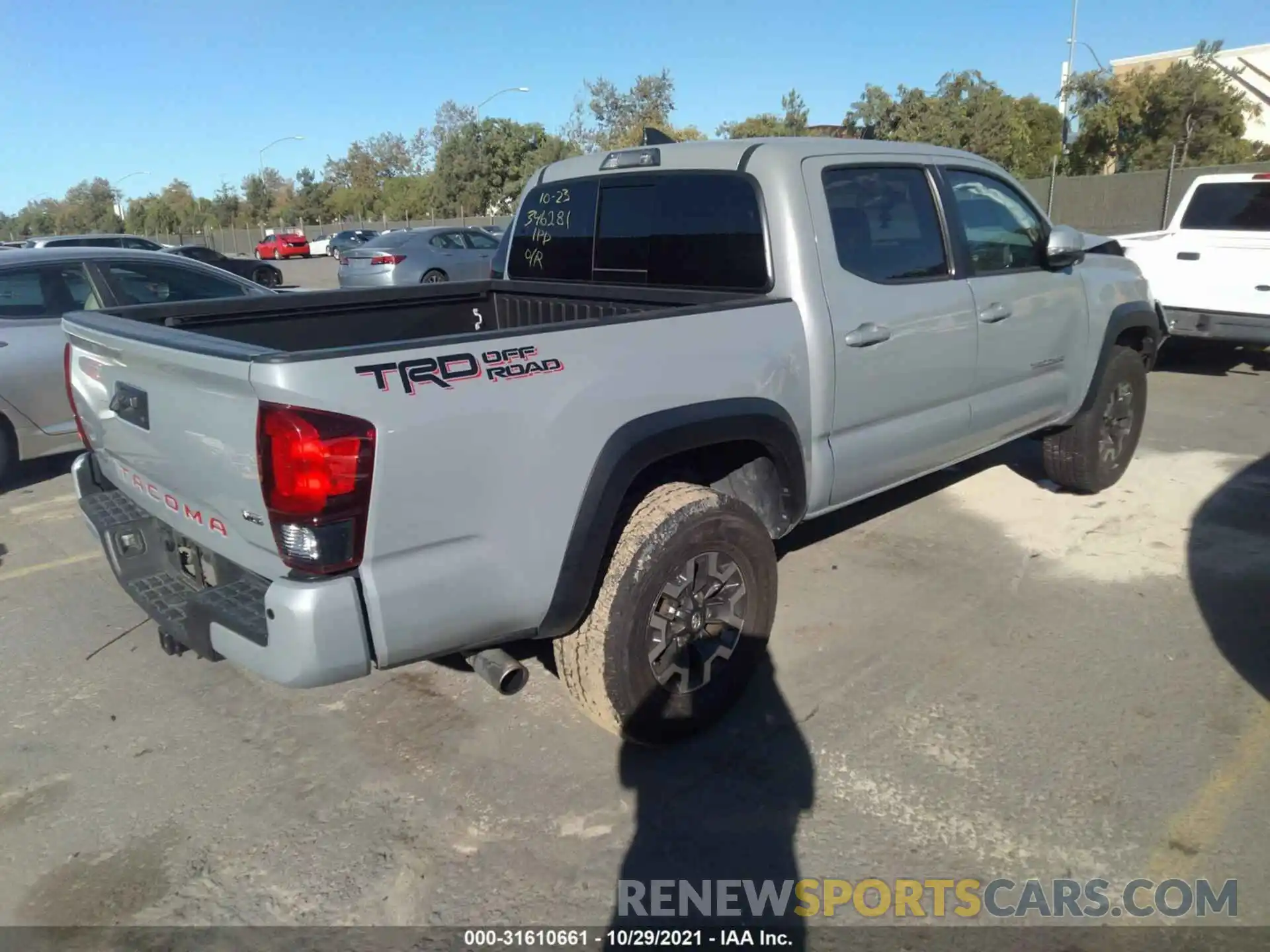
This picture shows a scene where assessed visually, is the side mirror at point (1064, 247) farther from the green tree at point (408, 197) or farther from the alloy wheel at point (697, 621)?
Answer: the green tree at point (408, 197)

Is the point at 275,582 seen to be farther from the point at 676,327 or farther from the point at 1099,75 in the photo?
the point at 1099,75

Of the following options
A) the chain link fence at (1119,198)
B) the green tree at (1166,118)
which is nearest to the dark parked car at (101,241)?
the chain link fence at (1119,198)

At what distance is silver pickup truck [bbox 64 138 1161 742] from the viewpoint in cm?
239

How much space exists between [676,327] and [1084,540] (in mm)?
3152

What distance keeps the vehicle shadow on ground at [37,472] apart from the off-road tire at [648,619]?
17.4ft

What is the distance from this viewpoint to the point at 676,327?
3018 mm

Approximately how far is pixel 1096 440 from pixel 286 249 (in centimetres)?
4750

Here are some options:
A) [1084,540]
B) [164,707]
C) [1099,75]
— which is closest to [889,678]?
[1084,540]

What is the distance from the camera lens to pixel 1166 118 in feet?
115

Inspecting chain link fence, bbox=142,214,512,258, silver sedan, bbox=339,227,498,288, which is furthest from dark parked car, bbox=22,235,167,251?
chain link fence, bbox=142,214,512,258

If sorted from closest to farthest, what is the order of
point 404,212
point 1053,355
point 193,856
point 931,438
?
point 193,856 < point 931,438 < point 1053,355 < point 404,212

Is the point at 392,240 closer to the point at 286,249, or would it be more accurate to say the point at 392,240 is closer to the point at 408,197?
the point at 286,249

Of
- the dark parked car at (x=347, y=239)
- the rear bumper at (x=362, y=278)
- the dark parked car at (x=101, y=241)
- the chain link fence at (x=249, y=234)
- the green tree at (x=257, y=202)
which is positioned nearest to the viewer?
the dark parked car at (x=101, y=241)

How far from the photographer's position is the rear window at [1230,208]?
29.3 ft
